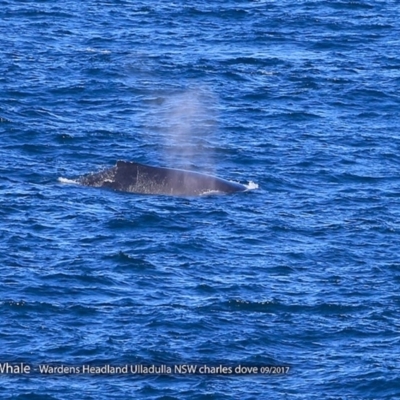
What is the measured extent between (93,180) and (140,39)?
27414 mm

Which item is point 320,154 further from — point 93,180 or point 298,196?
point 93,180

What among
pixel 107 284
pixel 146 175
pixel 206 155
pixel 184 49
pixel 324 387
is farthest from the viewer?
pixel 184 49

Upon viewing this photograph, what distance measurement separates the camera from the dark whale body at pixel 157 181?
184 ft

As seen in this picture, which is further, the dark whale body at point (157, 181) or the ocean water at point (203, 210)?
the dark whale body at point (157, 181)

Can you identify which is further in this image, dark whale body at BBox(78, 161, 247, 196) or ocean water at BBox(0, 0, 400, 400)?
dark whale body at BBox(78, 161, 247, 196)

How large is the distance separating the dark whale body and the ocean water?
0.59 meters

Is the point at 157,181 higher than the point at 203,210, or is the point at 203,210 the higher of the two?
the point at 157,181

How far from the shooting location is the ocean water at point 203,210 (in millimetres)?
42125

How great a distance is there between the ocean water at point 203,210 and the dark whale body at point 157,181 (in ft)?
1.95

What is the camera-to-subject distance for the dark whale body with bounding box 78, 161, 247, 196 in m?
56.1

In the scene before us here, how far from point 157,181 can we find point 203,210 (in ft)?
8.87

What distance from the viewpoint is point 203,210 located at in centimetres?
5438

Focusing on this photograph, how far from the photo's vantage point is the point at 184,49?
8112 centimetres

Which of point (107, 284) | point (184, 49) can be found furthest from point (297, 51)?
point (107, 284)
